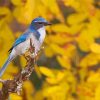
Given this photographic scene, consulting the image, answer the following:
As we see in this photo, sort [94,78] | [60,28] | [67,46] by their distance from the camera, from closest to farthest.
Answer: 1. [94,78]
2. [60,28]
3. [67,46]

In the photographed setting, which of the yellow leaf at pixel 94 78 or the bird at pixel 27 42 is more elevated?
the bird at pixel 27 42

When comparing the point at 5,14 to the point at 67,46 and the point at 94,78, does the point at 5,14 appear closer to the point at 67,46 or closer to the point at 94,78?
the point at 67,46

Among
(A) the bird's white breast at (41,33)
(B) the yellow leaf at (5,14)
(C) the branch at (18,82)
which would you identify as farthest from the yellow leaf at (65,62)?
(C) the branch at (18,82)

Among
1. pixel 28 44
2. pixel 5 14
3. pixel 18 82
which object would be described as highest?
pixel 5 14

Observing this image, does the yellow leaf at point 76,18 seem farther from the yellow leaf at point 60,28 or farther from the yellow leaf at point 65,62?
the yellow leaf at point 65,62

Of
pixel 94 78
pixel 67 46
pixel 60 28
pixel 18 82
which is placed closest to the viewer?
pixel 18 82

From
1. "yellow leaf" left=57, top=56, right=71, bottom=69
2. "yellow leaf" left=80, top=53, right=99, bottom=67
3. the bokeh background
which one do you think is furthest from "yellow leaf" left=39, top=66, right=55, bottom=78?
"yellow leaf" left=80, top=53, right=99, bottom=67

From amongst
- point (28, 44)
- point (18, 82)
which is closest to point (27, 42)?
point (28, 44)

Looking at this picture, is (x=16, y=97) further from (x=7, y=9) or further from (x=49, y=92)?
(x=7, y=9)

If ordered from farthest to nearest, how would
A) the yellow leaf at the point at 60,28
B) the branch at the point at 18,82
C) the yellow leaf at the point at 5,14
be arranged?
the yellow leaf at the point at 60,28
the yellow leaf at the point at 5,14
the branch at the point at 18,82

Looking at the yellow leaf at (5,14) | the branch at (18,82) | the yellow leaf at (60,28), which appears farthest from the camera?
the yellow leaf at (60,28)

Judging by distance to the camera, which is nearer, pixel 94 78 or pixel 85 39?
pixel 94 78

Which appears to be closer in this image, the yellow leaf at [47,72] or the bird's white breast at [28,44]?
the bird's white breast at [28,44]

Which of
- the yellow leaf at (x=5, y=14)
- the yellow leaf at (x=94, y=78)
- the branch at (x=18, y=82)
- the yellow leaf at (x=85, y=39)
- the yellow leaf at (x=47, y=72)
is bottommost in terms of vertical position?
the yellow leaf at (x=94, y=78)
